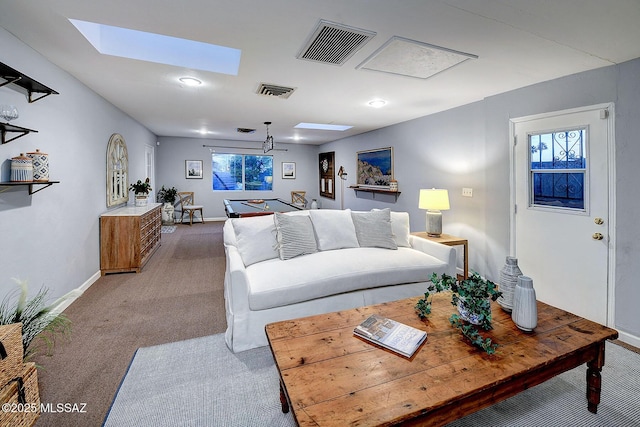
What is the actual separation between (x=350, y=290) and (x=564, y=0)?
7.81ft

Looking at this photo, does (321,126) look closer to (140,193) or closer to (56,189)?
(140,193)

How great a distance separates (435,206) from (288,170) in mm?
6182

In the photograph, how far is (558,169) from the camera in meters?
2.89

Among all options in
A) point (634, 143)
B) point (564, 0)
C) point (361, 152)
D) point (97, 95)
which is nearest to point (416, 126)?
point (361, 152)

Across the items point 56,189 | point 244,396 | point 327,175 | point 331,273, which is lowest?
point 244,396

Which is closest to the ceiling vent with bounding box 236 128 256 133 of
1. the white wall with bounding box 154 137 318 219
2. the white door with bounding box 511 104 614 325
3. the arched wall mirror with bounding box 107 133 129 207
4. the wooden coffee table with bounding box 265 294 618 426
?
the white wall with bounding box 154 137 318 219

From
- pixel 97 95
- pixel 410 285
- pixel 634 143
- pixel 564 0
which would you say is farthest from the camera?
pixel 97 95

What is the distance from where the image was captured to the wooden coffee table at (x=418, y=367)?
3.67ft

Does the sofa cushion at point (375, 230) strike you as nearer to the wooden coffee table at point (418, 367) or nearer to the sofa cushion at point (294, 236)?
the sofa cushion at point (294, 236)

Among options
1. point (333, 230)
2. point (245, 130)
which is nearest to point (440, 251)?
point (333, 230)

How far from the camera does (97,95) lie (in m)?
3.75

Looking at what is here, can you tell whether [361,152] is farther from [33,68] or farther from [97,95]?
[33,68]

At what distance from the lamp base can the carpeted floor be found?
2.66m

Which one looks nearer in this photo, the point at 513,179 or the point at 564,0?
the point at 564,0
